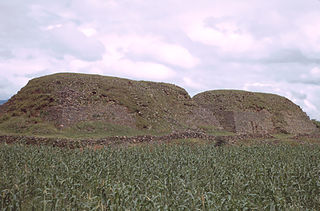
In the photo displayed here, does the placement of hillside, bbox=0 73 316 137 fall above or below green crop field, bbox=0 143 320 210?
above

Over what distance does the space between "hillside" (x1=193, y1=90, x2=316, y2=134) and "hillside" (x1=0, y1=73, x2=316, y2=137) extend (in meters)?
0.22

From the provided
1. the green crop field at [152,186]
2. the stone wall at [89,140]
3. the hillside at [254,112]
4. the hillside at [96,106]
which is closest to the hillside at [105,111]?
the hillside at [96,106]

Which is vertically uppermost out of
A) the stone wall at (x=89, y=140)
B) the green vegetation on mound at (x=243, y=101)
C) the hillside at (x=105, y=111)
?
the green vegetation on mound at (x=243, y=101)

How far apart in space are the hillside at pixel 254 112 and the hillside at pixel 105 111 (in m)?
0.22

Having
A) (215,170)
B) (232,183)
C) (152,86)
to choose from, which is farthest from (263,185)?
(152,86)

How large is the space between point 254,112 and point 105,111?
2987 centimetres

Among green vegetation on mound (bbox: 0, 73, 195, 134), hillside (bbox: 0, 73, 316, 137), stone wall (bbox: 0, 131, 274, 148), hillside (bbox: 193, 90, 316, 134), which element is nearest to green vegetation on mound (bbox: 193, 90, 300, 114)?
hillside (bbox: 193, 90, 316, 134)

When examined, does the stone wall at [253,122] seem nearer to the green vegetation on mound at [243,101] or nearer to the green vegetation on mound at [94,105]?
the green vegetation on mound at [243,101]

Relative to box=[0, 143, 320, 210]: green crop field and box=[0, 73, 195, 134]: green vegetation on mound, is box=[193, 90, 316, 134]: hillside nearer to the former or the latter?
box=[0, 73, 195, 134]: green vegetation on mound

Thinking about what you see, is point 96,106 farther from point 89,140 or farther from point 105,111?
point 89,140

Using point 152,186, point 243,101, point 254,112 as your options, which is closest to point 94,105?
point 152,186

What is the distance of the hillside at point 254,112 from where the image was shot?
5059 centimetres

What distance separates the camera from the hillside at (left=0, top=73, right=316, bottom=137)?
32406 mm

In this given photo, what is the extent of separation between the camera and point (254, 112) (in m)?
54.6
